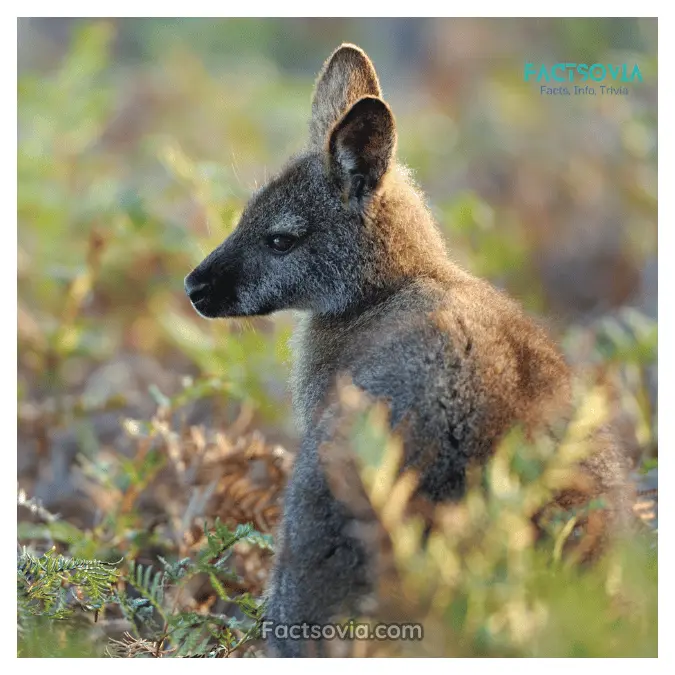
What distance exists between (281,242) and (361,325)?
0.83m

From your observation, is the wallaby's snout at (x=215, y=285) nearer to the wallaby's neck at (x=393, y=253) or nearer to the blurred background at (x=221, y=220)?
the wallaby's neck at (x=393, y=253)

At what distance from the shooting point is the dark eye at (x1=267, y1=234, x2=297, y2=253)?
5969mm

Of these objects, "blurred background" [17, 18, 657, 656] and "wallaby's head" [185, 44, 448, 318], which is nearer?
"wallaby's head" [185, 44, 448, 318]

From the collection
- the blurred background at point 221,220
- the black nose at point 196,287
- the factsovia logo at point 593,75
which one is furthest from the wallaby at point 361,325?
the factsovia logo at point 593,75

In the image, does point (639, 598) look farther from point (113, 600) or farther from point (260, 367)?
point (260, 367)

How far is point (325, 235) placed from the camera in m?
5.86

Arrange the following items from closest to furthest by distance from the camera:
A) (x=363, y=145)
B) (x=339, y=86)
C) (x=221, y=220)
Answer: (x=363, y=145)
(x=339, y=86)
(x=221, y=220)

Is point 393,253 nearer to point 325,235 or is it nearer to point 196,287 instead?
point 325,235

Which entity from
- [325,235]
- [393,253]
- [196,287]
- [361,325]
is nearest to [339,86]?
[325,235]

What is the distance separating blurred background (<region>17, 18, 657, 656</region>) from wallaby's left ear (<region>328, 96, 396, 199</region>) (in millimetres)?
918

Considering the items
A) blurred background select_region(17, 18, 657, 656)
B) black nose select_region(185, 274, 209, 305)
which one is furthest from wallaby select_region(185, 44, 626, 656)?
blurred background select_region(17, 18, 657, 656)

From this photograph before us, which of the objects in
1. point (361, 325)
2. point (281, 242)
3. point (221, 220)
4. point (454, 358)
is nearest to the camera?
point (454, 358)

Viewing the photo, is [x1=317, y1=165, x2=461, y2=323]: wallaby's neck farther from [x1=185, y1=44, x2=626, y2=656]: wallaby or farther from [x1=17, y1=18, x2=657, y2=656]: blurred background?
[x1=17, y1=18, x2=657, y2=656]: blurred background

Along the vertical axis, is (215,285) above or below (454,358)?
above
